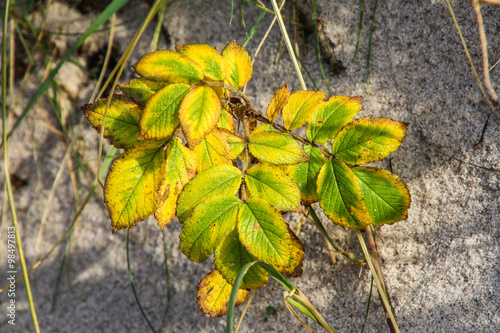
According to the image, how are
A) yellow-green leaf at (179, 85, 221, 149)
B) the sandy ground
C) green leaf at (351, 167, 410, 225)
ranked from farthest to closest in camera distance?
Answer: the sandy ground
green leaf at (351, 167, 410, 225)
yellow-green leaf at (179, 85, 221, 149)

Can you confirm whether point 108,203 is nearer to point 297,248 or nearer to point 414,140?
point 297,248

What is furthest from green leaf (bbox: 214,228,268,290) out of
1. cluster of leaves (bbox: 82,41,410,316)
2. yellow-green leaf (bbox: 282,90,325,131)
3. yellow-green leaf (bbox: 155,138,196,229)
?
yellow-green leaf (bbox: 282,90,325,131)

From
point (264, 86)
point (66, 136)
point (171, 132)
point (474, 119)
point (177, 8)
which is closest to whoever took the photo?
point (171, 132)

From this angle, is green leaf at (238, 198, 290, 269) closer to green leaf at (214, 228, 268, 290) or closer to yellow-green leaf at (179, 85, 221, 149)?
green leaf at (214, 228, 268, 290)


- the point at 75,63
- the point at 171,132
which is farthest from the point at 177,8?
the point at 171,132

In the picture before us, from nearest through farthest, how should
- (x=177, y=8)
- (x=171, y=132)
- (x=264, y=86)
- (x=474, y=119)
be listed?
(x=171, y=132)
(x=474, y=119)
(x=264, y=86)
(x=177, y=8)

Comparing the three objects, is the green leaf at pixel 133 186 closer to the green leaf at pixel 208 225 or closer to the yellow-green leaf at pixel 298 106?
the green leaf at pixel 208 225

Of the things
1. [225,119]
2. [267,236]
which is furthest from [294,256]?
[225,119]

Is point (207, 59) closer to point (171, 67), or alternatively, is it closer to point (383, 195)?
point (171, 67)
